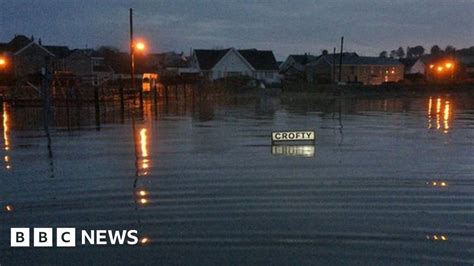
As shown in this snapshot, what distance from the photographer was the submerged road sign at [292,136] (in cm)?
1705

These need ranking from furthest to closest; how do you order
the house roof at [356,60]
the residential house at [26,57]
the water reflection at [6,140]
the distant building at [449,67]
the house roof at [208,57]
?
the distant building at [449,67] < the house roof at [356,60] < the house roof at [208,57] < the residential house at [26,57] < the water reflection at [6,140]

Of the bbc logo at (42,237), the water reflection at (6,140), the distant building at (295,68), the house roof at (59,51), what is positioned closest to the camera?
the bbc logo at (42,237)

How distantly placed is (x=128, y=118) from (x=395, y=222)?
73.6 ft

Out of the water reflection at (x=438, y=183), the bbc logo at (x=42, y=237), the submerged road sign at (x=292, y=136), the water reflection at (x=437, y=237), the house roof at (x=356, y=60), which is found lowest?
the bbc logo at (x=42, y=237)

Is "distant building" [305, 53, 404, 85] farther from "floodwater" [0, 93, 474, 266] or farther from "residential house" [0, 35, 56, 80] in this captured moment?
"floodwater" [0, 93, 474, 266]

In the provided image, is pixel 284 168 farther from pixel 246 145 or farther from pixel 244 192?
pixel 246 145

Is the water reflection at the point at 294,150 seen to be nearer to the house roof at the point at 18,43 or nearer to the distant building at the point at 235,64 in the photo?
the distant building at the point at 235,64

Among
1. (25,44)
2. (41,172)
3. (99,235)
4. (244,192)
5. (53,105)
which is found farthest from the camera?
(25,44)

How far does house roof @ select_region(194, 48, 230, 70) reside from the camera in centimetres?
8312

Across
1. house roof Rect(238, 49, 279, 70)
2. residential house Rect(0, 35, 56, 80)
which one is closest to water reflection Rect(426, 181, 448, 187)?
house roof Rect(238, 49, 279, 70)

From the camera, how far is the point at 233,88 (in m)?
66.6

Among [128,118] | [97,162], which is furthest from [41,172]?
[128,118]

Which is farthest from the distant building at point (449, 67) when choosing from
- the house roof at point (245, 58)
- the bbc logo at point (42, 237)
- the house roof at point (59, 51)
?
the bbc logo at point (42, 237)

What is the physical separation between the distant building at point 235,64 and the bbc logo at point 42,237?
242 feet
